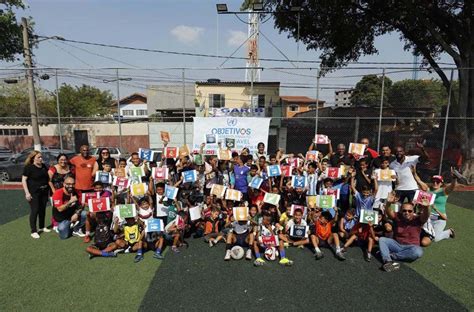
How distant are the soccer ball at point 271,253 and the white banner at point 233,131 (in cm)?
547

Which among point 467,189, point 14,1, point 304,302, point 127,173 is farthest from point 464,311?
point 14,1

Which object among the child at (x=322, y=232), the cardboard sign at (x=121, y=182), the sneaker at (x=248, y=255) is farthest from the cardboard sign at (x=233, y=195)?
the cardboard sign at (x=121, y=182)

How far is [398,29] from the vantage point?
45.8 ft

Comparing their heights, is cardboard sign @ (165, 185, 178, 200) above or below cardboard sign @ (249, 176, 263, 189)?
below

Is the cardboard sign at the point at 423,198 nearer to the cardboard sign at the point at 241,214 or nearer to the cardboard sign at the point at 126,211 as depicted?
the cardboard sign at the point at 241,214

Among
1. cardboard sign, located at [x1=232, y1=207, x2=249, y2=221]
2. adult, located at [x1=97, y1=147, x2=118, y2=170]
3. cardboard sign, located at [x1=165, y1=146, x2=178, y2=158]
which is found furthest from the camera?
cardboard sign, located at [x1=165, y1=146, x2=178, y2=158]

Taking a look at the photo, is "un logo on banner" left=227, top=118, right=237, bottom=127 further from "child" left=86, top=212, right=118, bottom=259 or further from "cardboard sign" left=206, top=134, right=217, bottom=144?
"child" left=86, top=212, right=118, bottom=259

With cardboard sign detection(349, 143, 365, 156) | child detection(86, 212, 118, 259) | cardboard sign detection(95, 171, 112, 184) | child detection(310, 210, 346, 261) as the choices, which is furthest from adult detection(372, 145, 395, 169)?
cardboard sign detection(95, 171, 112, 184)

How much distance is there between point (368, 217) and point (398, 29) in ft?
40.2

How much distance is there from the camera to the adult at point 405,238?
5.26m

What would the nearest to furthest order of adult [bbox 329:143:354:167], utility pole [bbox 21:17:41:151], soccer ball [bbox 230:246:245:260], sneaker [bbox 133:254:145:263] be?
1. sneaker [bbox 133:254:145:263]
2. soccer ball [bbox 230:246:245:260]
3. adult [bbox 329:143:354:167]
4. utility pole [bbox 21:17:41:151]

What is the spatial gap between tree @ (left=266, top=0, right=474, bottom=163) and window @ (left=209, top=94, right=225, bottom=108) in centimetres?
1094

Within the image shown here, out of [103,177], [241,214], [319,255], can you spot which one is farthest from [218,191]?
[103,177]

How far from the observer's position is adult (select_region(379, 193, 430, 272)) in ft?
17.3
